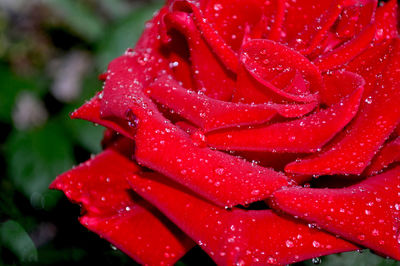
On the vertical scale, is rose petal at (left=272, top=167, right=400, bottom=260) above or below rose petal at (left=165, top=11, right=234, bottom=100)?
below

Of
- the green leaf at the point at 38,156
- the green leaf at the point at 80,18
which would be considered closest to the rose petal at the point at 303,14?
the green leaf at the point at 38,156

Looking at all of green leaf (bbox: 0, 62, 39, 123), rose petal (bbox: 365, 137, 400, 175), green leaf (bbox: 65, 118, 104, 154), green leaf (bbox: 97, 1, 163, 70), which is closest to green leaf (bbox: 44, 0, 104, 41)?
green leaf (bbox: 0, 62, 39, 123)

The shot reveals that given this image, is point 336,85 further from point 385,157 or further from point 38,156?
point 38,156

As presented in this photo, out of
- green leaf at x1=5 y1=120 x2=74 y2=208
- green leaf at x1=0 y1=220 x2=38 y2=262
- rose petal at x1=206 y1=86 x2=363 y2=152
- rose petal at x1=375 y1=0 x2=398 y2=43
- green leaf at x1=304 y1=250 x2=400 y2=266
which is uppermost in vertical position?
rose petal at x1=375 y1=0 x2=398 y2=43

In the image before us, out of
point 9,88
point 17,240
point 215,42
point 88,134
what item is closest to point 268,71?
point 215,42

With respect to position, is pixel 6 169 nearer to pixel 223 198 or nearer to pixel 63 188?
pixel 63 188

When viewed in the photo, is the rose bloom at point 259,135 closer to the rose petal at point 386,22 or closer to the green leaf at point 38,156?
the rose petal at point 386,22

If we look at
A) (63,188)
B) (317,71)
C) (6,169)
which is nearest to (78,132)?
(6,169)

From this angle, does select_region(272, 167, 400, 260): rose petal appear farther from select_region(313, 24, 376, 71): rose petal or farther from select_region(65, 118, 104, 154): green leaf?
select_region(65, 118, 104, 154): green leaf
